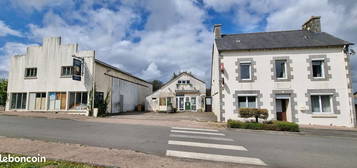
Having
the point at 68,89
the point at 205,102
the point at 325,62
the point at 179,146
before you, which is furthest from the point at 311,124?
the point at 68,89

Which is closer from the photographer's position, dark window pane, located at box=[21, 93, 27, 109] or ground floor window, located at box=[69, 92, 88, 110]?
ground floor window, located at box=[69, 92, 88, 110]

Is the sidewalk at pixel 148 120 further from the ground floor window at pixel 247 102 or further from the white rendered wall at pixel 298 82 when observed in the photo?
the ground floor window at pixel 247 102

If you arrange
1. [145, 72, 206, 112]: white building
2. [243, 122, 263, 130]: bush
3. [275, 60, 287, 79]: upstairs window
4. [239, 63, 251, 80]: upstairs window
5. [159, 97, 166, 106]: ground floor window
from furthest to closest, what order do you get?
1. [159, 97, 166, 106]: ground floor window
2. [145, 72, 206, 112]: white building
3. [239, 63, 251, 80]: upstairs window
4. [275, 60, 287, 79]: upstairs window
5. [243, 122, 263, 130]: bush

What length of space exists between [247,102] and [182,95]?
13.8 metres

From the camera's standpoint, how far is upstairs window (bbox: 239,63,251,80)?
1396 centimetres

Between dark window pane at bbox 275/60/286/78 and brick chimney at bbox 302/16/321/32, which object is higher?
brick chimney at bbox 302/16/321/32

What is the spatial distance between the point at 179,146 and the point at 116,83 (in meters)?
16.9

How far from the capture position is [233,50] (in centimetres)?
1416

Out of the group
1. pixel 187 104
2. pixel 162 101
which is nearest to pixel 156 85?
pixel 162 101

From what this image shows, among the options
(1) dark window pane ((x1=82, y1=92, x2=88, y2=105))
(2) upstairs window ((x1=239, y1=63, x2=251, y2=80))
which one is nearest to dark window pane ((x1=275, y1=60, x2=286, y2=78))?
(2) upstairs window ((x1=239, y1=63, x2=251, y2=80))

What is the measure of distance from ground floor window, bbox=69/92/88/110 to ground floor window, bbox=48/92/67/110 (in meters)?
0.77

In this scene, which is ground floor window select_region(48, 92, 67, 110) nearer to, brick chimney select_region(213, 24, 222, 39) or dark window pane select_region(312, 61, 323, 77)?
brick chimney select_region(213, 24, 222, 39)

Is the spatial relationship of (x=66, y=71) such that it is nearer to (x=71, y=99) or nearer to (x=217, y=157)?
(x=71, y=99)

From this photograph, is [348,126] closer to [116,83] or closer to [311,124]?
[311,124]
